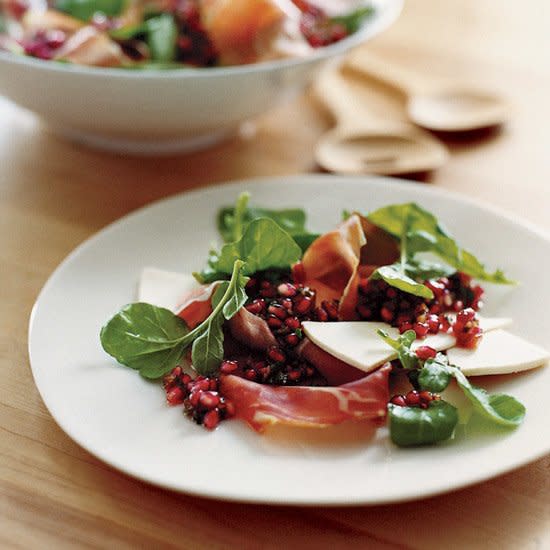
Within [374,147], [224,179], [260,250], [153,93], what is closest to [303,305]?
[260,250]

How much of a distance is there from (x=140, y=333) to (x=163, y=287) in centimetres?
20

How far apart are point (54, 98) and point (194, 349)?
882 millimetres

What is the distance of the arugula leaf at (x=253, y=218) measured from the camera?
5.65 ft

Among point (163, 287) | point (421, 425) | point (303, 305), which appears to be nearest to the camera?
point (421, 425)

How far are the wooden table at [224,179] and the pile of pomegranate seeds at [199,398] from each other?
0.43 feet

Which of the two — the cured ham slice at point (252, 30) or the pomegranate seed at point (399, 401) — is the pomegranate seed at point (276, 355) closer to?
the pomegranate seed at point (399, 401)

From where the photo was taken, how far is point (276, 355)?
1443 millimetres

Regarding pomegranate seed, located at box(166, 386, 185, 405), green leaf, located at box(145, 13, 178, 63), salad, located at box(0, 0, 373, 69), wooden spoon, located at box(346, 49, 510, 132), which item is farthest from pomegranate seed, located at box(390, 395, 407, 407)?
wooden spoon, located at box(346, 49, 510, 132)

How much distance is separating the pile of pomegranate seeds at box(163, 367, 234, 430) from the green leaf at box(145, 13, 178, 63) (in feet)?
3.31

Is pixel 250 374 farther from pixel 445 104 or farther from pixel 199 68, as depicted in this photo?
pixel 445 104

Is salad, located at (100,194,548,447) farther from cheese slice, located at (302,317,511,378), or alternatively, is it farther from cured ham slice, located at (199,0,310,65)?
cured ham slice, located at (199,0,310,65)

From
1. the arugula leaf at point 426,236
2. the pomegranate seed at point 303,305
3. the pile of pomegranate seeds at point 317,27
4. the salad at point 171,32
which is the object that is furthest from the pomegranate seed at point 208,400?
the pile of pomegranate seeds at point 317,27

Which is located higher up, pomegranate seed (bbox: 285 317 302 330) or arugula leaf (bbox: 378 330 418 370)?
arugula leaf (bbox: 378 330 418 370)

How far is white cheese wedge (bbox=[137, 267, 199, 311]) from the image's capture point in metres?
1.61
